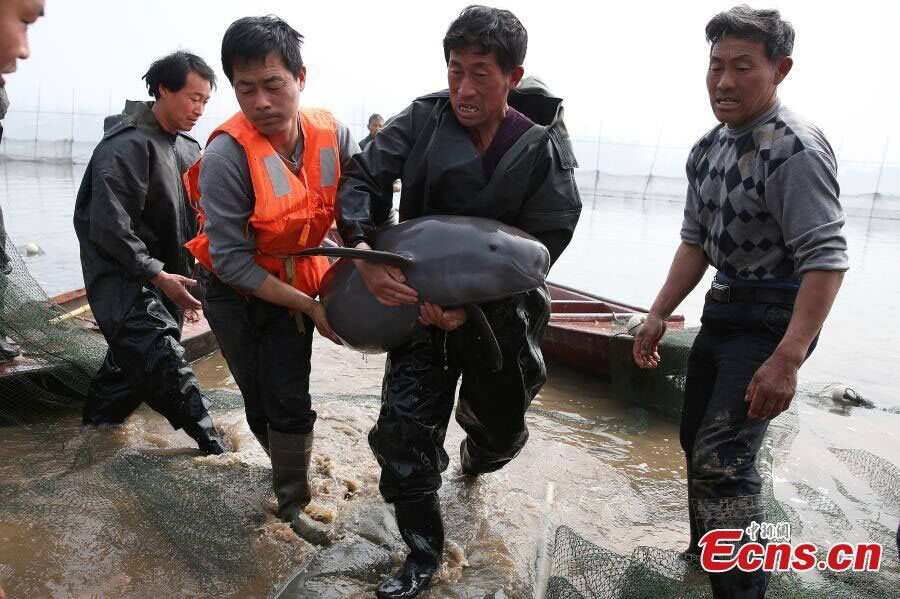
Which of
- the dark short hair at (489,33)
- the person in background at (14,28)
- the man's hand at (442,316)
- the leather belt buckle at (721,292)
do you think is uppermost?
the dark short hair at (489,33)

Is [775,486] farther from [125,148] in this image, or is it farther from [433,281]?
[125,148]

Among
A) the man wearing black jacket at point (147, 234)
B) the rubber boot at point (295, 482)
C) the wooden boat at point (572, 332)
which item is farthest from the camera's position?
the wooden boat at point (572, 332)

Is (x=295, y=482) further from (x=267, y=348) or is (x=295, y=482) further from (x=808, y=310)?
(x=808, y=310)

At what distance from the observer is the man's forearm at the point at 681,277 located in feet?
10.7

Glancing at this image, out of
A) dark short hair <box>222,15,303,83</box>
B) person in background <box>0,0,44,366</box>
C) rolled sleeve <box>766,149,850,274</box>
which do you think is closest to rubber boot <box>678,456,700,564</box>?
rolled sleeve <box>766,149,850,274</box>

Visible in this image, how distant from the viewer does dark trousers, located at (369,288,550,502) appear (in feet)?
9.17

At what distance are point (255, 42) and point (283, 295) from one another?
99 cm

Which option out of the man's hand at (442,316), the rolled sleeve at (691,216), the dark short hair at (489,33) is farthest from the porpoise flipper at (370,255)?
the rolled sleeve at (691,216)

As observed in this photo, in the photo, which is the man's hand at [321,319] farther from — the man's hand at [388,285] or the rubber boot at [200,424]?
the rubber boot at [200,424]

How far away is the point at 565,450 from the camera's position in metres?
4.80

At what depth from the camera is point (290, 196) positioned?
113 inches

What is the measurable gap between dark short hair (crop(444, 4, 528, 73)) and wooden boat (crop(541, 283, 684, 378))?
3.66 metres

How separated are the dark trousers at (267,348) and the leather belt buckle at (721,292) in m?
1.73

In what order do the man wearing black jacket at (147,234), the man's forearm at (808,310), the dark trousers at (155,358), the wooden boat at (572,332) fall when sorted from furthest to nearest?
the wooden boat at (572,332)
the dark trousers at (155,358)
the man wearing black jacket at (147,234)
the man's forearm at (808,310)
